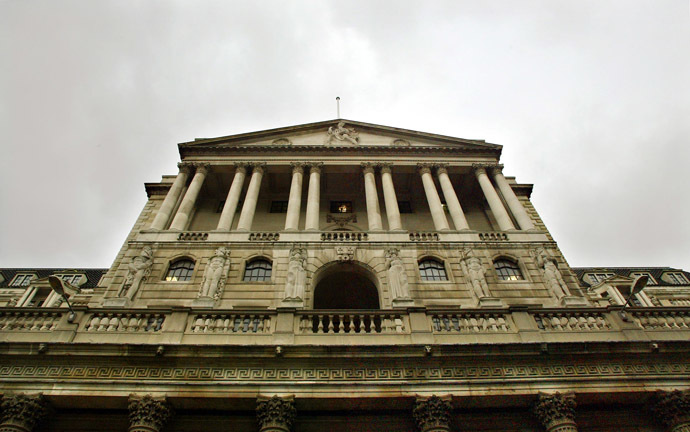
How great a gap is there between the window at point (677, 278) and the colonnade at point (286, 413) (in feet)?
117

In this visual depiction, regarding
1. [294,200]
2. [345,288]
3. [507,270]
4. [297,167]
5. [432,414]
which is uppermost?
[297,167]

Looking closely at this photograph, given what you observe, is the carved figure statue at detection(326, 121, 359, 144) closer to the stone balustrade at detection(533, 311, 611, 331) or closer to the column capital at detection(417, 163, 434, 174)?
the column capital at detection(417, 163, 434, 174)

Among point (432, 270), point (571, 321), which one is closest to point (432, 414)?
point (571, 321)

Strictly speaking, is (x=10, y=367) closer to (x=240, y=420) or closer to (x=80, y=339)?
(x=80, y=339)

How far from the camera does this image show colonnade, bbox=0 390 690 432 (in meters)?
11.8

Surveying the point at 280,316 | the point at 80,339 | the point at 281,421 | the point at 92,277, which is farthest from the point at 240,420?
the point at 92,277

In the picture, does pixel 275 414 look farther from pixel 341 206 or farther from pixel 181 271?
pixel 341 206

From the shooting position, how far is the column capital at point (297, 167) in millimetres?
27438

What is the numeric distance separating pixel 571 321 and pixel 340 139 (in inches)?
773

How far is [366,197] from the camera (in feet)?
85.8

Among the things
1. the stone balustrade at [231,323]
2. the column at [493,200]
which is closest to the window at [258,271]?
the stone balustrade at [231,323]

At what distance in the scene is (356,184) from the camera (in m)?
29.5

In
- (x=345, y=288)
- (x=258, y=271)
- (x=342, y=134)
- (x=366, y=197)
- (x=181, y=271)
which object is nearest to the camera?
(x=181, y=271)

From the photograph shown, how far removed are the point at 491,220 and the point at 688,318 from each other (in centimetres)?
1274
